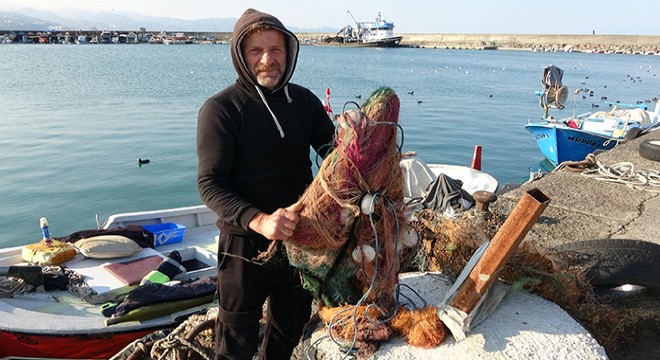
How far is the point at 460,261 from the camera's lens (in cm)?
313

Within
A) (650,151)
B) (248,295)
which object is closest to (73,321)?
(248,295)

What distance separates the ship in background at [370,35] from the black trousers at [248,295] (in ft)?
370

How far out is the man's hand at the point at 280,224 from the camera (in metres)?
2.22

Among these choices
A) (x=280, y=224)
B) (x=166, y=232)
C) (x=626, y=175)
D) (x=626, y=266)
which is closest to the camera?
(x=280, y=224)

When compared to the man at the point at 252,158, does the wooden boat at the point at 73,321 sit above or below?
below

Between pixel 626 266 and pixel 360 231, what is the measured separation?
2.15m

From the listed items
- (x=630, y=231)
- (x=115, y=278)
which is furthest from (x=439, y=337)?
(x=115, y=278)

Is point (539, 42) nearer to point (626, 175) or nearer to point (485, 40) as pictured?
point (485, 40)

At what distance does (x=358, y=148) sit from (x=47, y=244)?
19.2 ft

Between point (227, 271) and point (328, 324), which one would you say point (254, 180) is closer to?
point (227, 271)

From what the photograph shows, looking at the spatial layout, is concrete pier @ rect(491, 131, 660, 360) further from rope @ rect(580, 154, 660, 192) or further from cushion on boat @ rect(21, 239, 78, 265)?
cushion on boat @ rect(21, 239, 78, 265)

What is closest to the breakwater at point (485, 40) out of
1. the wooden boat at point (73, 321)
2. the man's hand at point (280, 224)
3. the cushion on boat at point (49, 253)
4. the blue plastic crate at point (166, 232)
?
the blue plastic crate at point (166, 232)

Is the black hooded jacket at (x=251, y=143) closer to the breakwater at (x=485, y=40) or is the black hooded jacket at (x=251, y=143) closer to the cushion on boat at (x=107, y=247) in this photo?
the cushion on boat at (x=107, y=247)

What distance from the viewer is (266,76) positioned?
262 centimetres
